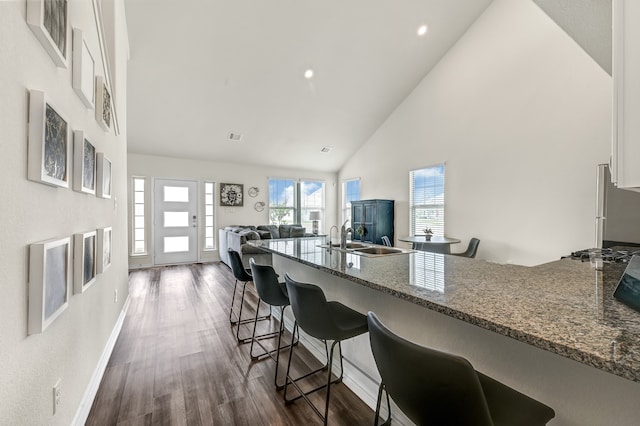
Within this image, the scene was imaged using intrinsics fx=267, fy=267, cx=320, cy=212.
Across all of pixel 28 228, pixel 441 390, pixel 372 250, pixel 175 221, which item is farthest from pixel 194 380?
pixel 175 221

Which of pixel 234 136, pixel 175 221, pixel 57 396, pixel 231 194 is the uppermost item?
pixel 234 136

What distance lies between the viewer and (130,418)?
162cm

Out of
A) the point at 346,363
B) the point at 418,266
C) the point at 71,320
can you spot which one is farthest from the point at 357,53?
the point at 71,320

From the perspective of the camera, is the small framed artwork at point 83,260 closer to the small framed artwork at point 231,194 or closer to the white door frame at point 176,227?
the white door frame at point 176,227

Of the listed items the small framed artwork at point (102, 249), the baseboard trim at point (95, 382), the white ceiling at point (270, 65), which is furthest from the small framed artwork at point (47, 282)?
the white ceiling at point (270, 65)

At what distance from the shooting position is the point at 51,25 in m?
1.06

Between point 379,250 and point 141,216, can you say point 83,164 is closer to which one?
point 379,250

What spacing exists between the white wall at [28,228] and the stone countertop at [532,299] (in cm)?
123

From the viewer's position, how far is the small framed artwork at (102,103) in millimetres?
1846

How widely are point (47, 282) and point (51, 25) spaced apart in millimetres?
1009

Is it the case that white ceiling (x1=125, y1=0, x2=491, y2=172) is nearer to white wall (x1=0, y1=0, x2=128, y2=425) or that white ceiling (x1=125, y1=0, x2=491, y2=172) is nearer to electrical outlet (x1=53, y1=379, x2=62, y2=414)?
white wall (x1=0, y1=0, x2=128, y2=425)

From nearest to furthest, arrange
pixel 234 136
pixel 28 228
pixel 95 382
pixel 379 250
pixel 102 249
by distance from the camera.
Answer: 1. pixel 28 228
2. pixel 95 382
3. pixel 102 249
4. pixel 379 250
5. pixel 234 136

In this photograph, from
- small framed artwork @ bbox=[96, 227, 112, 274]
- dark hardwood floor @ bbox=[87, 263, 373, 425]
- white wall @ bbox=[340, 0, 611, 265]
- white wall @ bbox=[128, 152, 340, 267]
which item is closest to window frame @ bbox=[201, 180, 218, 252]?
white wall @ bbox=[128, 152, 340, 267]

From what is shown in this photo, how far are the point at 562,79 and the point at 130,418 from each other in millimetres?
5558
